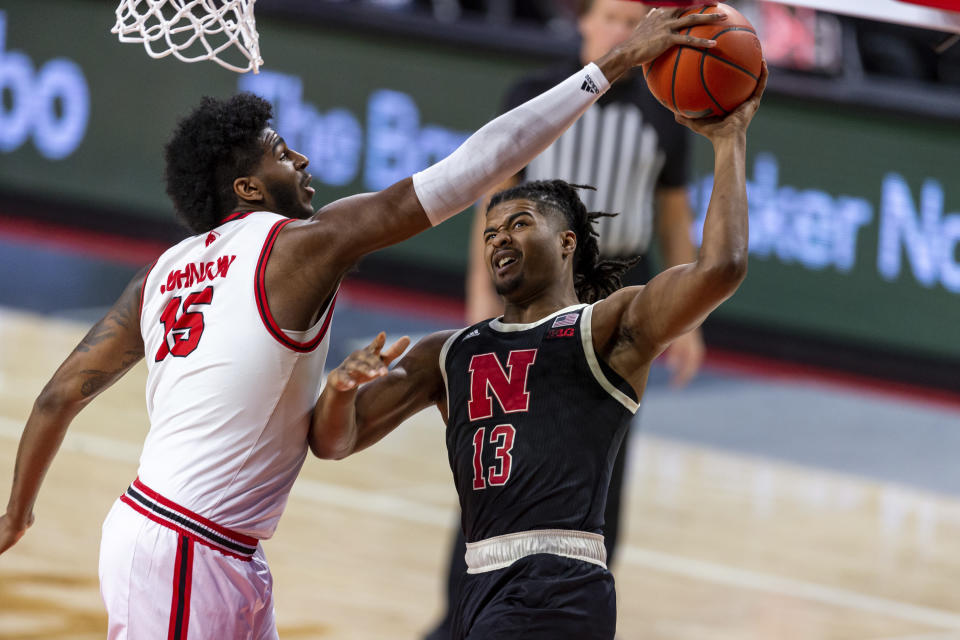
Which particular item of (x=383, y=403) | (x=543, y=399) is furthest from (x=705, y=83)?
(x=383, y=403)

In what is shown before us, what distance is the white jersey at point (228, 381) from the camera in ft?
11.6

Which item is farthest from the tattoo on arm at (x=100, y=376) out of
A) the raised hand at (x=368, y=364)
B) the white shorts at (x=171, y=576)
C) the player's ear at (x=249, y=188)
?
the raised hand at (x=368, y=364)

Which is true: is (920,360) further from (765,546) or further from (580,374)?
(580,374)

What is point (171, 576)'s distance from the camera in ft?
11.6

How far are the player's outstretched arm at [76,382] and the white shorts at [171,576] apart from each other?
0.95 feet

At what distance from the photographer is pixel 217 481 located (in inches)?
140

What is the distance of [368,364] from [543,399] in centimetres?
51

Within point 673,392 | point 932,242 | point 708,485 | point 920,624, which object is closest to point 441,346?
point 920,624

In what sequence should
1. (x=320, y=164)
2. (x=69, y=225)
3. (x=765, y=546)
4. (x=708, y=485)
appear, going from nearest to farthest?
(x=765, y=546) < (x=708, y=485) < (x=320, y=164) < (x=69, y=225)

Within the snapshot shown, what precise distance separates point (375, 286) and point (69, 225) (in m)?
3.07

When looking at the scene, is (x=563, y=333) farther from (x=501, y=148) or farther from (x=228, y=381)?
(x=228, y=381)

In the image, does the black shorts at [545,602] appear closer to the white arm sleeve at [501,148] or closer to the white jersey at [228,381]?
the white jersey at [228,381]

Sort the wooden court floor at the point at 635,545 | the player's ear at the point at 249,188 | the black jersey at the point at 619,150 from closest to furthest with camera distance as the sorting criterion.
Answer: the player's ear at the point at 249,188 < the black jersey at the point at 619,150 < the wooden court floor at the point at 635,545

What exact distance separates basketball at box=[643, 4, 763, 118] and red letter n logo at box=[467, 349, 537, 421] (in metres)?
0.72
